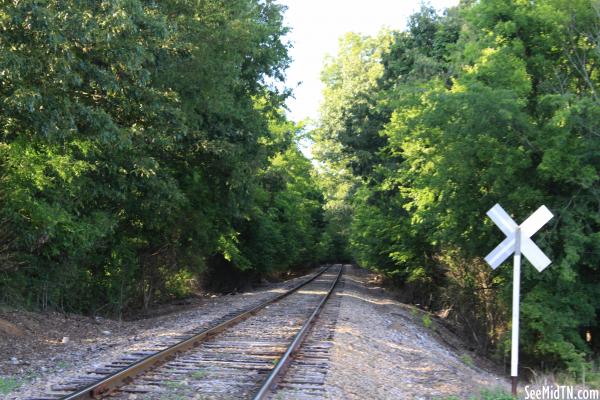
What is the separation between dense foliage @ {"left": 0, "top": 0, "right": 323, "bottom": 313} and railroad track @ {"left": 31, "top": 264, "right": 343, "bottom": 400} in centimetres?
417

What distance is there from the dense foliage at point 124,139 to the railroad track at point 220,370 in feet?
13.7

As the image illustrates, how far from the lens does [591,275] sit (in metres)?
16.0

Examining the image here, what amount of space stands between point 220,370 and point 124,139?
17.0ft

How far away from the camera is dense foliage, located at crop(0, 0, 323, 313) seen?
9.98m

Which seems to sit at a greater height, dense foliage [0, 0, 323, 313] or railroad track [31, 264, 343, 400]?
dense foliage [0, 0, 323, 313]

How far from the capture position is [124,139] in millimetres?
11906

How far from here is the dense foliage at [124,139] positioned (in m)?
9.98

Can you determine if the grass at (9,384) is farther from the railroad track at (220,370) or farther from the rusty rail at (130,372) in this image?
the rusty rail at (130,372)

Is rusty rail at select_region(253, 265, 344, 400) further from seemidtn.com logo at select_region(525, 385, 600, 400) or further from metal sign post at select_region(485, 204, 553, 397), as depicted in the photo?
seemidtn.com logo at select_region(525, 385, 600, 400)

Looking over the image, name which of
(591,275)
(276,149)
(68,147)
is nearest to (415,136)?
(591,275)

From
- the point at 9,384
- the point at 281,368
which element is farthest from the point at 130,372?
the point at 281,368

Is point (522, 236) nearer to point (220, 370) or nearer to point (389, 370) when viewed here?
point (389, 370)

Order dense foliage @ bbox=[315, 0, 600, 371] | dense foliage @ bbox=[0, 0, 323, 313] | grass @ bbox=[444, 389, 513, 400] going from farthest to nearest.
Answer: dense foliage @ bbox=[315, 0, 600, 371], dense foliage @ bbox=[0, 0, 323, 313], grass @ bbox=[444, 389, 513, 400]

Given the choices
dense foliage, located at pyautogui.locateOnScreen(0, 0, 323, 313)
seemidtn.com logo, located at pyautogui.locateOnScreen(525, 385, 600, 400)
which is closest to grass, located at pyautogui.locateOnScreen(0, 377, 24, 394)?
dense foliage, located at pyautogui.locateOnScreen(0, 0, 323, 313)
